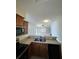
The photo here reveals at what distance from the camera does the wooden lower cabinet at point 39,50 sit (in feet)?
11.8

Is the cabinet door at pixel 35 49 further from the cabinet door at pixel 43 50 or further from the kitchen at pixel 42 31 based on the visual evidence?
the cabinet door at pixel 43 50

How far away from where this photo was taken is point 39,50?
12.2ft

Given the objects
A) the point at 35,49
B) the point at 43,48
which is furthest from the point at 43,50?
the point at 35,49

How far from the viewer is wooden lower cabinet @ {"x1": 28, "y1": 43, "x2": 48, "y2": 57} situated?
3.60 metres

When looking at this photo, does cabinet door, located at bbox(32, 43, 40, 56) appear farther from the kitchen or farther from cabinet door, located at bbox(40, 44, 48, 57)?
cabinet door, located at bbox(40, 44, 48, 57)

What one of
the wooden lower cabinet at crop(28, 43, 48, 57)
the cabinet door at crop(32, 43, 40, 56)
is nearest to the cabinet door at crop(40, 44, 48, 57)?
the wooden lower cabinet at crop(28, 43, 48, 57)

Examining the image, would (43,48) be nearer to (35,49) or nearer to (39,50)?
(39,50)

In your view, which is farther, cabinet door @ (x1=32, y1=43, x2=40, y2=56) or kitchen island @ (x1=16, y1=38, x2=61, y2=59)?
cabinet door @ (x1=32, y1=43, x2=40, y2=56)
